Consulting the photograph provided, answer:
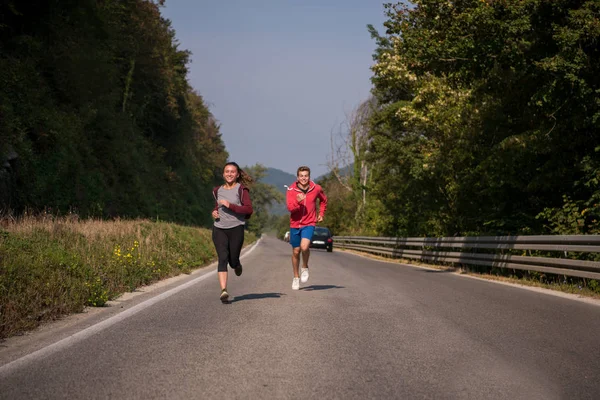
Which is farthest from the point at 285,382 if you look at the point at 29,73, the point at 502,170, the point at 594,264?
the point at 29,73

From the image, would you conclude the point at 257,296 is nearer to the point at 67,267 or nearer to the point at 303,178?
the point at 303,178

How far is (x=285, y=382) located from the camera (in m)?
4.24

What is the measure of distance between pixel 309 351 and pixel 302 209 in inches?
193

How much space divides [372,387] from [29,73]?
892 inches

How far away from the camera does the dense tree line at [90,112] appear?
66.9 feet

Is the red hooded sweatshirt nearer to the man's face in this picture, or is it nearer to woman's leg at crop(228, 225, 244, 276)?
the man's face

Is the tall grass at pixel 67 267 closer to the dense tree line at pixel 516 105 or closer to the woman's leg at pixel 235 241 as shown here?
the woman's leg at pixel 235 241

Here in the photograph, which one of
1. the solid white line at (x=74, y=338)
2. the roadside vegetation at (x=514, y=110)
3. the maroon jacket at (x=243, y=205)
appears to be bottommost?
the solid white line at (x=74, y=338)

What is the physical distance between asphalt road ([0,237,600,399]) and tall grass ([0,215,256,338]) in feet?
1.37

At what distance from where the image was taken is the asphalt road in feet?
13.5

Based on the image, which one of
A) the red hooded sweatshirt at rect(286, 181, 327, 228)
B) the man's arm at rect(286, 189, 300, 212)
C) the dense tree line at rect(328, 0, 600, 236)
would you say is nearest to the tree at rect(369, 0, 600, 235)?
the dense tree line at rect(328, 0, 600, 236)

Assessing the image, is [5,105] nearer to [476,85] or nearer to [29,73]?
[29,73]

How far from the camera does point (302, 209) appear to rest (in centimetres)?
1001

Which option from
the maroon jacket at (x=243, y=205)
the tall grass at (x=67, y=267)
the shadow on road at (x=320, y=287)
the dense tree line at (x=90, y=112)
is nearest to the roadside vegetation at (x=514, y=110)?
the shadow on road at (x=320, y=287)
